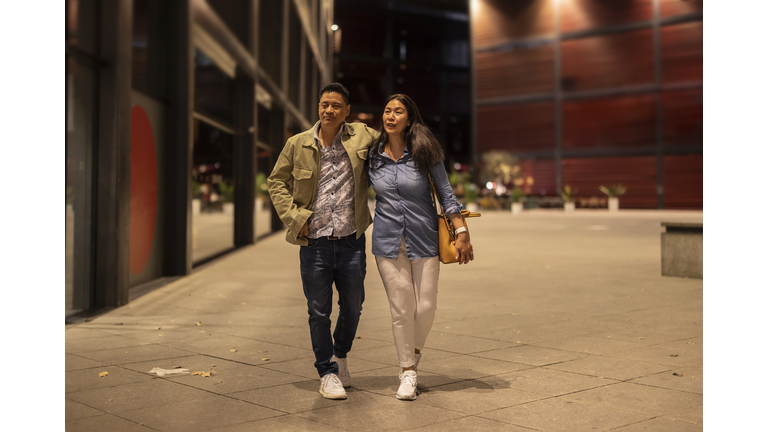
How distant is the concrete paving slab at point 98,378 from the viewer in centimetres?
483

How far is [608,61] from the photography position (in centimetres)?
4306

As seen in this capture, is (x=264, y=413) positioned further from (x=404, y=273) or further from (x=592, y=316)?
(x=592, y=316)

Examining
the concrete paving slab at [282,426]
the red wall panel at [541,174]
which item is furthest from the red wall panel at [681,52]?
the concrete paving slab at [282,426]

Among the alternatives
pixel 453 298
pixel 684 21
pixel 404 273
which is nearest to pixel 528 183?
pixel 684 21

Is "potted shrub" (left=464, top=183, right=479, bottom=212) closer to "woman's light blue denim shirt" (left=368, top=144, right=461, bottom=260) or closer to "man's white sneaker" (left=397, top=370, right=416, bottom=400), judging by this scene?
"woman's light blue denim shirt" (left=368, top=144, right=461, bottom=260)

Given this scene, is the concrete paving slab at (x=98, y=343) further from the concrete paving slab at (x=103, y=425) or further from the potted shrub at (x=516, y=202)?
the potted shrub at (x=516, y=202)

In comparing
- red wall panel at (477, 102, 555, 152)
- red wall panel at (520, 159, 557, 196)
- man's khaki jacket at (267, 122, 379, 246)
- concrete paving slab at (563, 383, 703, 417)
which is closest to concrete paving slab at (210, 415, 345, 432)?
man's khaki jacket at (267, 122, 379, 246)

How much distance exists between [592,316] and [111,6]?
19.5 feet

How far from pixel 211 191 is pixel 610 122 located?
33.7m

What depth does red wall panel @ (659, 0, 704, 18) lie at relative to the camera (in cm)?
4016

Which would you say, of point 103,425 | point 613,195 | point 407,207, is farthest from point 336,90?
point 613,195

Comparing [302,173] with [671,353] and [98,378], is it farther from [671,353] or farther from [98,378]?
[671,353]

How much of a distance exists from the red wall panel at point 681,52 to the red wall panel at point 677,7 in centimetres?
67

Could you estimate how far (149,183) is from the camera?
9.90 meters
